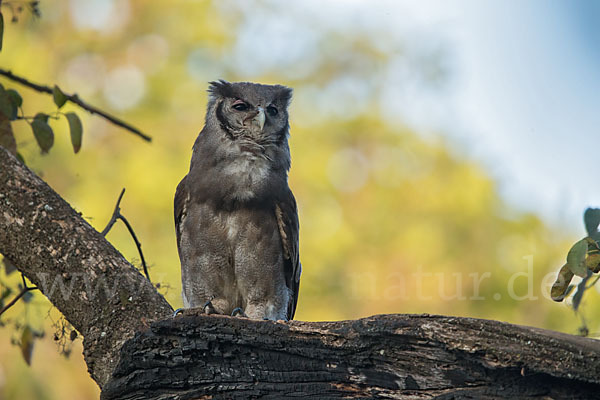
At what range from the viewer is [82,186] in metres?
10.1

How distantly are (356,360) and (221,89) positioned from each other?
9.97ft

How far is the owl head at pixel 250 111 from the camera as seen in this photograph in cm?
463

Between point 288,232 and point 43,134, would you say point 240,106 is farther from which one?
point 43,134

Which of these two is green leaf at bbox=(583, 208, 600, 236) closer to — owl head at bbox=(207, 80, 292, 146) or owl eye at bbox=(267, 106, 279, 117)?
owl head at bbox=(207, 80, 292, 146)

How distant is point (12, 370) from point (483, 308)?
639 centimetres

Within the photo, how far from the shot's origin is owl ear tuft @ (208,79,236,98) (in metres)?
4.89

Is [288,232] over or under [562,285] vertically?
over

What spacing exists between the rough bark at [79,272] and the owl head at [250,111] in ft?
5.78

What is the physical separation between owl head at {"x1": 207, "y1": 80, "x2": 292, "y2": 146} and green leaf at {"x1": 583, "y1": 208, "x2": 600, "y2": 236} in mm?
2382

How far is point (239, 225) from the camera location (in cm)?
423

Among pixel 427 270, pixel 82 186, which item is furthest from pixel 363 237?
pixel 82 186

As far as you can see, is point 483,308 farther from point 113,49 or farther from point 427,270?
point 113,49

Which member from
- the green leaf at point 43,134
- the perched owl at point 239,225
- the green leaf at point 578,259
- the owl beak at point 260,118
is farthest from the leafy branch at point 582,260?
the green leaf at point 43,134

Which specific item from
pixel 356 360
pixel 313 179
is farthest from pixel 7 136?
pixel 313 179
